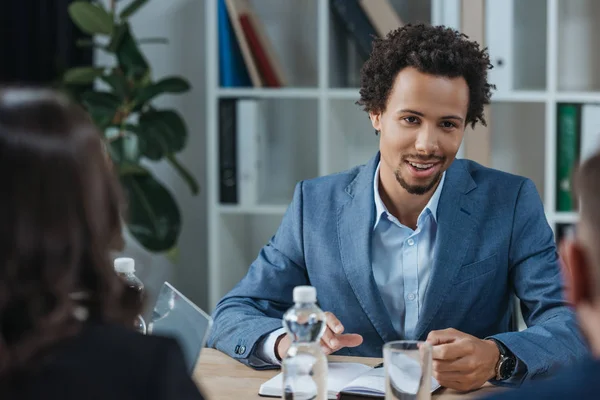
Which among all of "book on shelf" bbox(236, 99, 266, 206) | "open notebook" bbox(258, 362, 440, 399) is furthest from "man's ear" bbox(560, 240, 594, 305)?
"book on shelf" bbox(236, 99, 266, 206)

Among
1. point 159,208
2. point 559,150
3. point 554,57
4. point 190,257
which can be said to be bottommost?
point 190,257

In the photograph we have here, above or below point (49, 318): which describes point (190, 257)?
below

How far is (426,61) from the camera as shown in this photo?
6.15ft

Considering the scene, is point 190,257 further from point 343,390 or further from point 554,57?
point 343,390

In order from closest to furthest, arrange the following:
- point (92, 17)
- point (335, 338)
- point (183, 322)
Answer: point (183, 322), point (335, 338), point (92, 17)

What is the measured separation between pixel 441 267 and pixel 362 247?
6.9 inches

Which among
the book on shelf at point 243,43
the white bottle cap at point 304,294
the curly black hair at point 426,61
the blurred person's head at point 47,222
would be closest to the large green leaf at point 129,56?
the book on shelf at point 243,43

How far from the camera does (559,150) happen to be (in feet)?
9.24

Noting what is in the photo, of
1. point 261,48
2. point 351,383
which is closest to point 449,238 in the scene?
point 351,383

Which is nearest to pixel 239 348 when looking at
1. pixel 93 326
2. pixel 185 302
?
pixel 185 302

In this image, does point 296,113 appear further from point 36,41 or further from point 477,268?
point 477,268

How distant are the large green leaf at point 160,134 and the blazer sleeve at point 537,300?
143 centimetres

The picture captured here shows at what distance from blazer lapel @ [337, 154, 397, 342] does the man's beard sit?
0.08 metres

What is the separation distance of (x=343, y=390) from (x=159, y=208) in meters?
1.71
